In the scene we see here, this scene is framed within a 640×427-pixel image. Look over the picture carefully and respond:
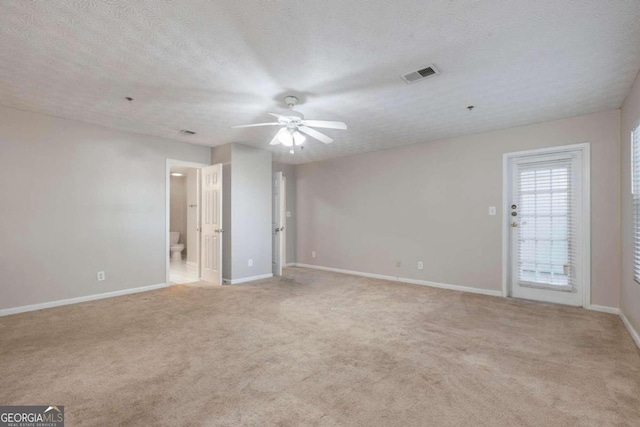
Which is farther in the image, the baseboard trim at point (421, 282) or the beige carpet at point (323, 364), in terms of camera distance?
the baseboard trim at point (421, 282)

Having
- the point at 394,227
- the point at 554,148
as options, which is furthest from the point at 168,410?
the point at 554,148

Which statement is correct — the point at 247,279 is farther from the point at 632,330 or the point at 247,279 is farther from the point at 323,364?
the point at 632,330

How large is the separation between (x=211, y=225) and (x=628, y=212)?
560cm

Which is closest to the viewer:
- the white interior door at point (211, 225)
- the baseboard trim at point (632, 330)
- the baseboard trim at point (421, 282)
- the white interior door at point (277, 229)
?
the baseboard trim at point (632, 330)

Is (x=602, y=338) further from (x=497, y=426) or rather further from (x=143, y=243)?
(x=143, y=243)

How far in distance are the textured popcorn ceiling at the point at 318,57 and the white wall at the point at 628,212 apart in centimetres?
20

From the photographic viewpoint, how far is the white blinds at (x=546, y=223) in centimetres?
406

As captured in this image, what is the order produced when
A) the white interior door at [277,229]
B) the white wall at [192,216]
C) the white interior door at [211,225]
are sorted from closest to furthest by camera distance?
the white interior door at [211,225] < the white interior door at [277,229] < the white wall at [192,216]

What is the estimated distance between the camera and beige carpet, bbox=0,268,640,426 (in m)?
1.83

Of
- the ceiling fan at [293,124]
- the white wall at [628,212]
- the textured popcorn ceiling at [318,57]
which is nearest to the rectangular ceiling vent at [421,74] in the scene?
the textured popcorn ceiling at [318,57]

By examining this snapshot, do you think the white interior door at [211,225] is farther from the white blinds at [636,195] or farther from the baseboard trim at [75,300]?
the white blinds at [636,195]

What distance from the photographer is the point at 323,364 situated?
2.43 meters

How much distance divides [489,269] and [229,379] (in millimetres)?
3972

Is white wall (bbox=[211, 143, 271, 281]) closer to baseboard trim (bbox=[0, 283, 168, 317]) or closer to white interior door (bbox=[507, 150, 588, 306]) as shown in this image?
baseboard trim (bbox=[0, 283, 168, 317])
